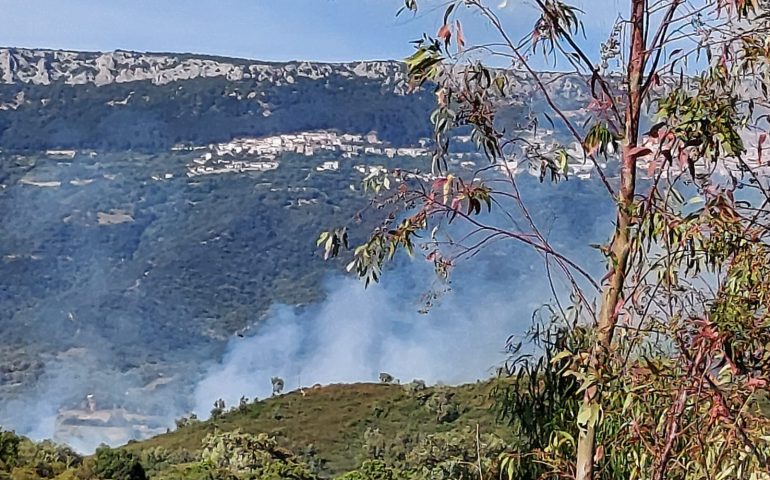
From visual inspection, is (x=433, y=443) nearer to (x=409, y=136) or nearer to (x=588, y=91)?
(x=588, y=91)

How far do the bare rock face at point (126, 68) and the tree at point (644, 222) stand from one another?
2948cm

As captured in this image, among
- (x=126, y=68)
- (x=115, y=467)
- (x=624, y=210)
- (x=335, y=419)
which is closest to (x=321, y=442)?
(x=335, y=419)

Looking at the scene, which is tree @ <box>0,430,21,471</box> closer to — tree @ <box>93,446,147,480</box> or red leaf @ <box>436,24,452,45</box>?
→ tree @ <box>93,446,147,480</box>

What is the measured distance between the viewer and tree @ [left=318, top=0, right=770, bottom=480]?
214 cm

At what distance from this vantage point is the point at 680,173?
2.15 m

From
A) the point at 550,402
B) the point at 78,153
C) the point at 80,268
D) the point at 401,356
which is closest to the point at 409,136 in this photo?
the point at 401,356

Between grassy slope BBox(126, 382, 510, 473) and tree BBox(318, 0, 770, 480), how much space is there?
19.8 feet

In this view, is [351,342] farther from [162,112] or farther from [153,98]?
[153,98]

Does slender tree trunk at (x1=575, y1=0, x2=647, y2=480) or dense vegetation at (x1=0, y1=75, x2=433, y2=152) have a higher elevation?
dense vegetation at (x1=0, y1=75, x2=433, y2=152)

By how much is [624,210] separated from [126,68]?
32.4 meters

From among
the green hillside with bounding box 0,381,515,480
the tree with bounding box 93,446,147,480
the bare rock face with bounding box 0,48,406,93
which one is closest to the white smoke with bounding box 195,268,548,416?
the green hillside with bounding box 0,381,515,480

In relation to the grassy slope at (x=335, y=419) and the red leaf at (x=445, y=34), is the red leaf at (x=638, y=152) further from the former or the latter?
the grassy slope at (x=335, y=419)

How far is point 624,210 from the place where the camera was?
2166 millimetres

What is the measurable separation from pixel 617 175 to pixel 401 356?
1650 centimetres
